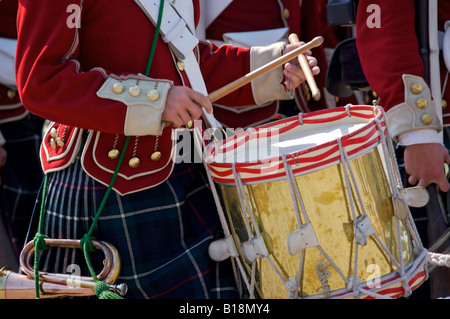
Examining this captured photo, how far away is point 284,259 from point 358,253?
207 mm

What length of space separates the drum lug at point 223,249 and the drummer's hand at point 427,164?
85 cm

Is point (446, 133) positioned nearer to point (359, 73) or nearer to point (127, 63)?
point (359, 73)

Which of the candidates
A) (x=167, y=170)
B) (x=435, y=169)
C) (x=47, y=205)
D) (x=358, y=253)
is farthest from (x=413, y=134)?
(x=47, y=205)

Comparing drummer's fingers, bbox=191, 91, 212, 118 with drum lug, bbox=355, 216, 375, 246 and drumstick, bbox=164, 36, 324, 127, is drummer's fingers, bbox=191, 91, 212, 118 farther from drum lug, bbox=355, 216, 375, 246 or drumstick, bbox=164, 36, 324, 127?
drum lug, bbox=355, 216, 375, 246

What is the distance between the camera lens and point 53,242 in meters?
2.17

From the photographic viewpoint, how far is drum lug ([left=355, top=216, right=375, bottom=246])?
6.64ft

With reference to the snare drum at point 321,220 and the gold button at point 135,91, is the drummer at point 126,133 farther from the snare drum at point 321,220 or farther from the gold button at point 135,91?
the snare drum at point 321,220

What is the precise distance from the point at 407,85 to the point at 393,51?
0.14m

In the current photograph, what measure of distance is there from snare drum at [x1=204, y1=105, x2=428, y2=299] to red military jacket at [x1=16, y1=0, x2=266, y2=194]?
240mm

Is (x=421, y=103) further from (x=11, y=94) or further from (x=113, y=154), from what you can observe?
(x=11, y=94)

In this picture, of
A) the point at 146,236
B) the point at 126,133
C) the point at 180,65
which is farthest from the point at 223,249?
the point at 180,65

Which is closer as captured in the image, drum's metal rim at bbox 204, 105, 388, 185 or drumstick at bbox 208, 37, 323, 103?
drum's metal rim at bbox 204, 105, 388, 185

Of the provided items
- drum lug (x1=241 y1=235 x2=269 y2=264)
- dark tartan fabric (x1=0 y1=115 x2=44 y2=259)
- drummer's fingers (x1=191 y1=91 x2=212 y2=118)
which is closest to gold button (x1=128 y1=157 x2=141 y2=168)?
drummer's fingers (x1=191 y1=91 x2=212 y2=118)

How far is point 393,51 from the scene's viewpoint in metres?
2.69
